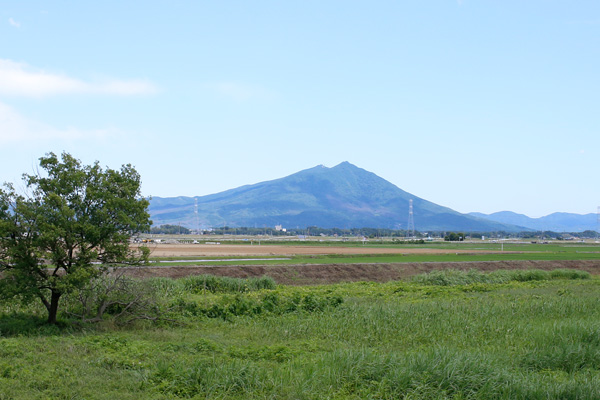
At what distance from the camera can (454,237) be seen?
174000mm

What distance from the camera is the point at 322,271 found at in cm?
4450

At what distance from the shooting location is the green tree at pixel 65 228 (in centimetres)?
1520

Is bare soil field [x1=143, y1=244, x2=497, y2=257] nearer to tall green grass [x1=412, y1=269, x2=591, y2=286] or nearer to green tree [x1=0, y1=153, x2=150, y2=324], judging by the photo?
tall green grass [x1=412, y1=269, x2=591, y2=286]

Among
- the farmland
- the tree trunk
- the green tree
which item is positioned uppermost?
the green tree

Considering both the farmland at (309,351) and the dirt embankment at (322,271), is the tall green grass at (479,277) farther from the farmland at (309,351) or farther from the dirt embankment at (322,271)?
the farmland at (309,351)

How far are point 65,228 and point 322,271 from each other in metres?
30.6

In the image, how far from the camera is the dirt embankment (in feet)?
128

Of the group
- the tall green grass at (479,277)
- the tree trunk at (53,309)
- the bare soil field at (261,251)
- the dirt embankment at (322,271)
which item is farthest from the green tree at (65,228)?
the bare soil field at (261,251)

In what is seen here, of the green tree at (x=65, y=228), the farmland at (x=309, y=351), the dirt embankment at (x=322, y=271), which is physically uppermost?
the green tree at (x=65, y=228)

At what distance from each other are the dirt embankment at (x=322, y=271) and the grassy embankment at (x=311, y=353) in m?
17.2

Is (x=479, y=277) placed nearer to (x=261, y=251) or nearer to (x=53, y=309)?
(x=53, y=309)

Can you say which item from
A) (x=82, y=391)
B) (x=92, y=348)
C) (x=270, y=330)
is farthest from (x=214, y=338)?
(x=82, y=391)

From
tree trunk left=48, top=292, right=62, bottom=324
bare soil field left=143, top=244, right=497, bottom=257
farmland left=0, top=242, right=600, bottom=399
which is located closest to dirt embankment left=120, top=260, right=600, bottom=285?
tree trunk left=48, top=292, right=62, bottom=324

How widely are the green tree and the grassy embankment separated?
4.60ft
